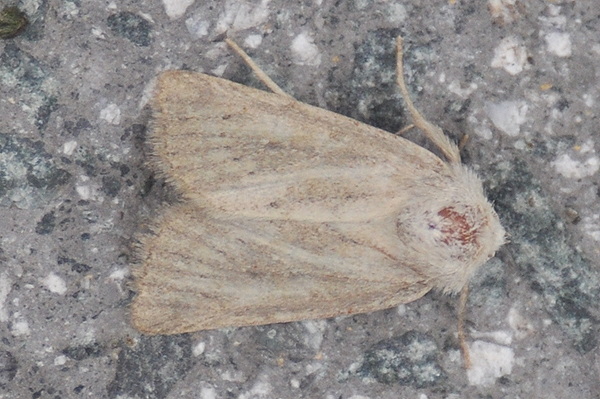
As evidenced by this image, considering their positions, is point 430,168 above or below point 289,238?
above

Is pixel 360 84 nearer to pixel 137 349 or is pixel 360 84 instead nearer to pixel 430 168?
pixel 430 168

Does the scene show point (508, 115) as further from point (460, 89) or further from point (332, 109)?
point (332, 109)

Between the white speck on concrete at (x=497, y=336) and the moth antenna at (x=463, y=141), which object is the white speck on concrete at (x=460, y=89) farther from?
the white speck on concrete at (x=497, y=336)

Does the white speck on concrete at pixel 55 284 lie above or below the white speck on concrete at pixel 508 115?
below

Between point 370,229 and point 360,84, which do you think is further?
point 360,84

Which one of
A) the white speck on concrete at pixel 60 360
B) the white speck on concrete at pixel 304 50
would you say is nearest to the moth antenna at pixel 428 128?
the white speck on concrete at pixel 304 50

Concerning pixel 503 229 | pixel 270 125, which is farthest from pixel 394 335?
pixel 270 125

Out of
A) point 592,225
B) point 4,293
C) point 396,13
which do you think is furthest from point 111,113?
point 592,225
